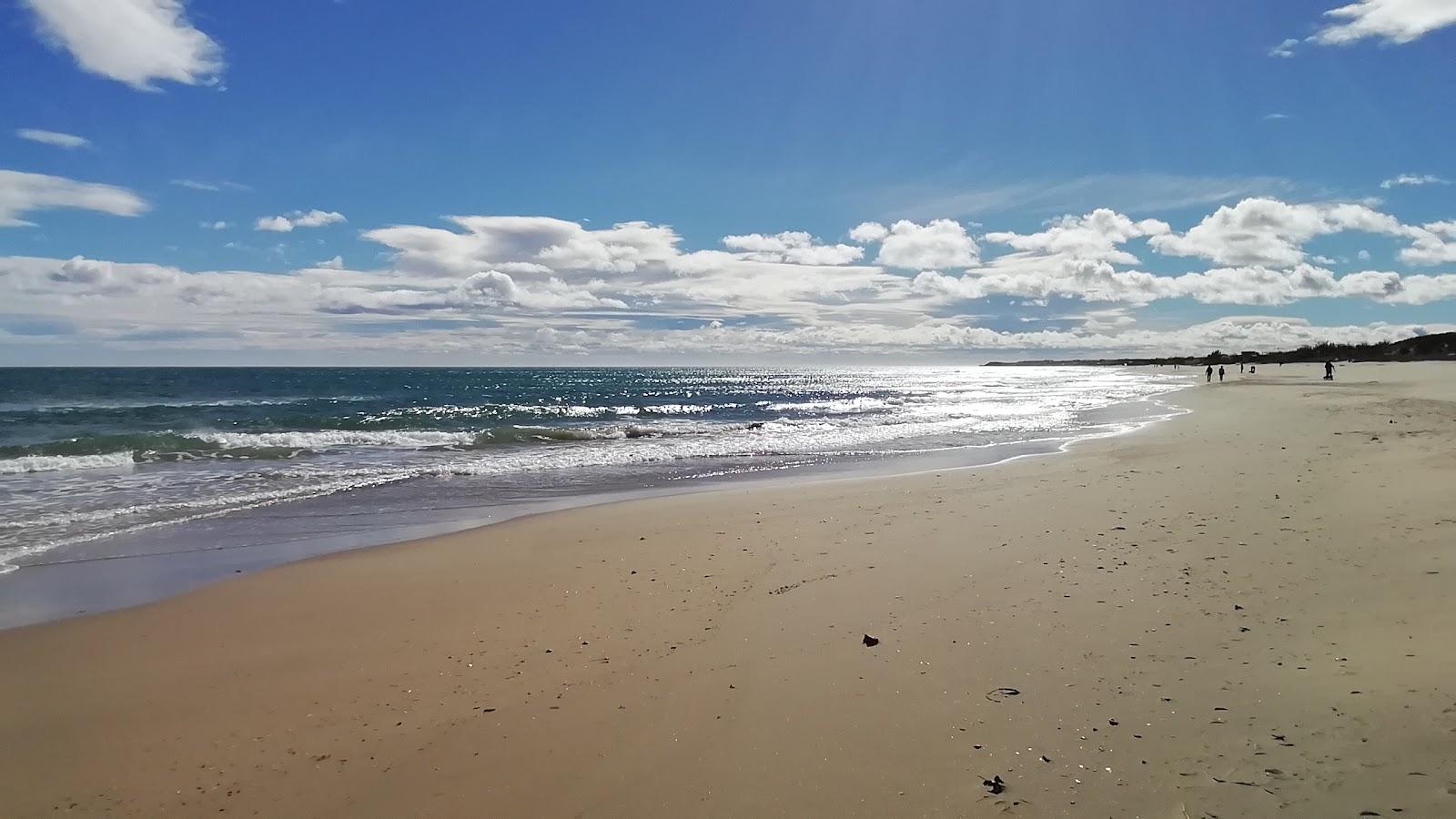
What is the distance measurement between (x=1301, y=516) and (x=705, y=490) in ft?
30.0

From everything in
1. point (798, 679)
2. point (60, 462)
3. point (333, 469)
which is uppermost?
point (798, 679)

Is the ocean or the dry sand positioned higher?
the dry sand

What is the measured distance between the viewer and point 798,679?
4.93 m

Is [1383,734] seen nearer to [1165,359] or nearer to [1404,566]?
[1404,566]

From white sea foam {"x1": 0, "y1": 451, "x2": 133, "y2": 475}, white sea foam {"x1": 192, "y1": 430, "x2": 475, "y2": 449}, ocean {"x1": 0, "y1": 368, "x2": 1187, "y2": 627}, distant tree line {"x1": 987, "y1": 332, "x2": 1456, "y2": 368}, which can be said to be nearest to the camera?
ocean {"x1": 0, "y1": 368, "x2": 1187, "y2": 627}

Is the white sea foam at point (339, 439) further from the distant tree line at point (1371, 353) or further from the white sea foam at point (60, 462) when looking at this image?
the distant tree line at point (1371, 353)

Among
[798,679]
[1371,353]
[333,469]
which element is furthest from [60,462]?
[1371,353]

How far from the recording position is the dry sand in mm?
3670

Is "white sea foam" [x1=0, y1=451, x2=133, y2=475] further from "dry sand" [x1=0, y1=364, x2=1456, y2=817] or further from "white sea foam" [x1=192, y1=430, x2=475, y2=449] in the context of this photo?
"dry sand" [x1=0, y1=364, x2=1456, y2=817]

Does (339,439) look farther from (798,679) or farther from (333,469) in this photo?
(798,679)

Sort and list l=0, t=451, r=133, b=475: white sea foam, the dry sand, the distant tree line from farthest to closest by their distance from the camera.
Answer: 1. the distant tree line
2. l=0, t=451, r=133, b=475: white sea foam
3. the dry sand

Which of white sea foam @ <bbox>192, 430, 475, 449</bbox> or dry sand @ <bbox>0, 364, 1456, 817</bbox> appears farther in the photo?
white sea foam @ <bbox>192, 430, 475, 449</bbox>

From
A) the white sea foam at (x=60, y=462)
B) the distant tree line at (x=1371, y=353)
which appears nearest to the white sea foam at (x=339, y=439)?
the white sea foam at (x=60, y=462)

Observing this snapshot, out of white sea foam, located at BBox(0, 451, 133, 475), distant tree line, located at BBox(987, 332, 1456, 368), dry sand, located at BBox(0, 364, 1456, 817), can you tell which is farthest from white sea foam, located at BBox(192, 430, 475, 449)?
distant tree line, located at BBox(987, 332, 1456, 368)
